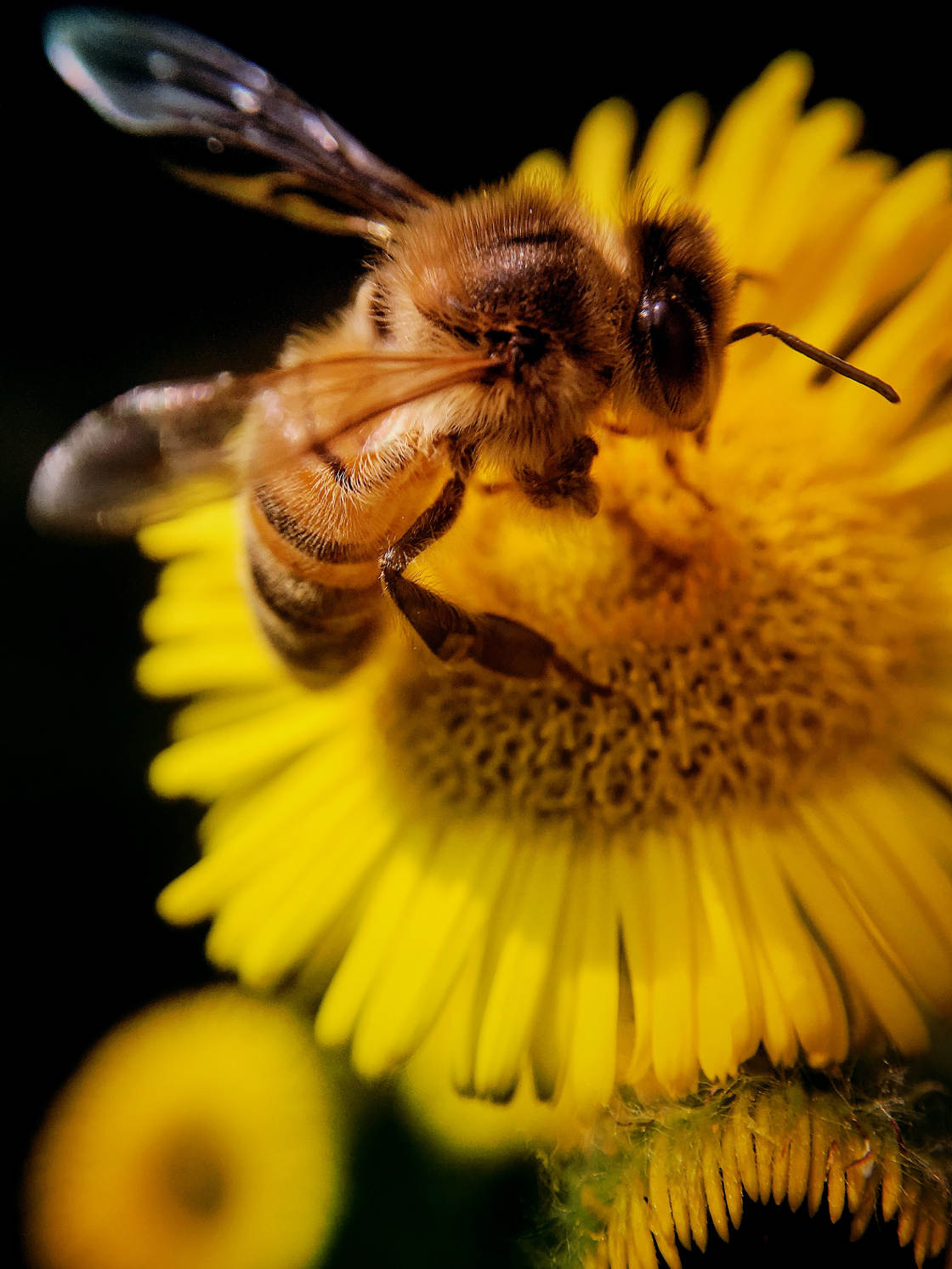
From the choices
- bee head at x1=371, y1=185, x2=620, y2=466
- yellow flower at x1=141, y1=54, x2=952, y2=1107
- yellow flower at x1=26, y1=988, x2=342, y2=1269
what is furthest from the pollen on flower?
yellow flower at x1=26, y1=988, x2=342, y2=1269

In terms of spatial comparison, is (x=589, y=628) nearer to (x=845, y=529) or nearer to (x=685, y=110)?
(x=845, y=529)

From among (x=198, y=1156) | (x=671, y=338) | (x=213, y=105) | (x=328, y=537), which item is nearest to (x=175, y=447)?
(x=328, y=537)

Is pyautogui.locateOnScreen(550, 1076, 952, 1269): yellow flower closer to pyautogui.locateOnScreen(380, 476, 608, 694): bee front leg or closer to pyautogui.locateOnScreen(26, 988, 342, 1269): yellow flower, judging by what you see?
pyautogui.locateOnScreen(380, 476, 608, 694): bee front leg

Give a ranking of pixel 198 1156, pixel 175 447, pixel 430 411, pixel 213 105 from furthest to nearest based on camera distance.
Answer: pixel 198 1156
pixel 213 105
pixel 430 411
pixel 175 447

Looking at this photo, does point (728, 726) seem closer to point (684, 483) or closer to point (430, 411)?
point (684, 483)

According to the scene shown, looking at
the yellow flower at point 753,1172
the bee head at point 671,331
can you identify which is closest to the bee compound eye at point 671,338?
the bee head at point 671,331

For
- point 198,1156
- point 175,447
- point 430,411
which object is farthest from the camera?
point 198,1156
